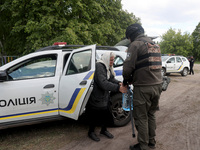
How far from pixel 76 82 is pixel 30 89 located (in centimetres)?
87

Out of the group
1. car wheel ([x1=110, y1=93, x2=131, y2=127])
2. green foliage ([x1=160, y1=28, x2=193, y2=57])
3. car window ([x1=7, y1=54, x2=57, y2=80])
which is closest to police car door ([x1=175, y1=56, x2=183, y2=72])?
car wheel ([x1=110, y1=93, x2=131, y2=127])

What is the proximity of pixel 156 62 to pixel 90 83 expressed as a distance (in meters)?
1.19

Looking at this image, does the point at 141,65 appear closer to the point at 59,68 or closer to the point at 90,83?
the point at 90,83

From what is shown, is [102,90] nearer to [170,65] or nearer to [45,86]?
[45,86]

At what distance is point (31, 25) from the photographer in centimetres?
1074

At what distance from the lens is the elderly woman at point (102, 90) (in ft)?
9.14

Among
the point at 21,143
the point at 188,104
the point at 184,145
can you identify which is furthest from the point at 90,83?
the point at 188,104

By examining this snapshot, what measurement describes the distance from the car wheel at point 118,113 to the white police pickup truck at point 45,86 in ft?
2.63

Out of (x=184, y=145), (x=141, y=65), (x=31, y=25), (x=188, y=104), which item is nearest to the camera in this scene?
(x=141, y=65)

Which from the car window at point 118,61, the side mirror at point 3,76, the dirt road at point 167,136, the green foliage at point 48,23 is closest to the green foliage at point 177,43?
the green foliage at point 48,23

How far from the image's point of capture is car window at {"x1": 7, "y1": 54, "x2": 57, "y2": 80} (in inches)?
122

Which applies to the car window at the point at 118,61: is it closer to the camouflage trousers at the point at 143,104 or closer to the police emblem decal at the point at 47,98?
the camouflage trousers at the point at 143,104

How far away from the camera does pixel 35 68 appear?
3256 mm

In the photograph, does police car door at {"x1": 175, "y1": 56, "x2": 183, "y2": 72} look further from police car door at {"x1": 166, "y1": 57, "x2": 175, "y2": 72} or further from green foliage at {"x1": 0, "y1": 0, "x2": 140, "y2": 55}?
green foliage at {"x1": 0, "y1": 0, "x2": 140, "y2": 55}
